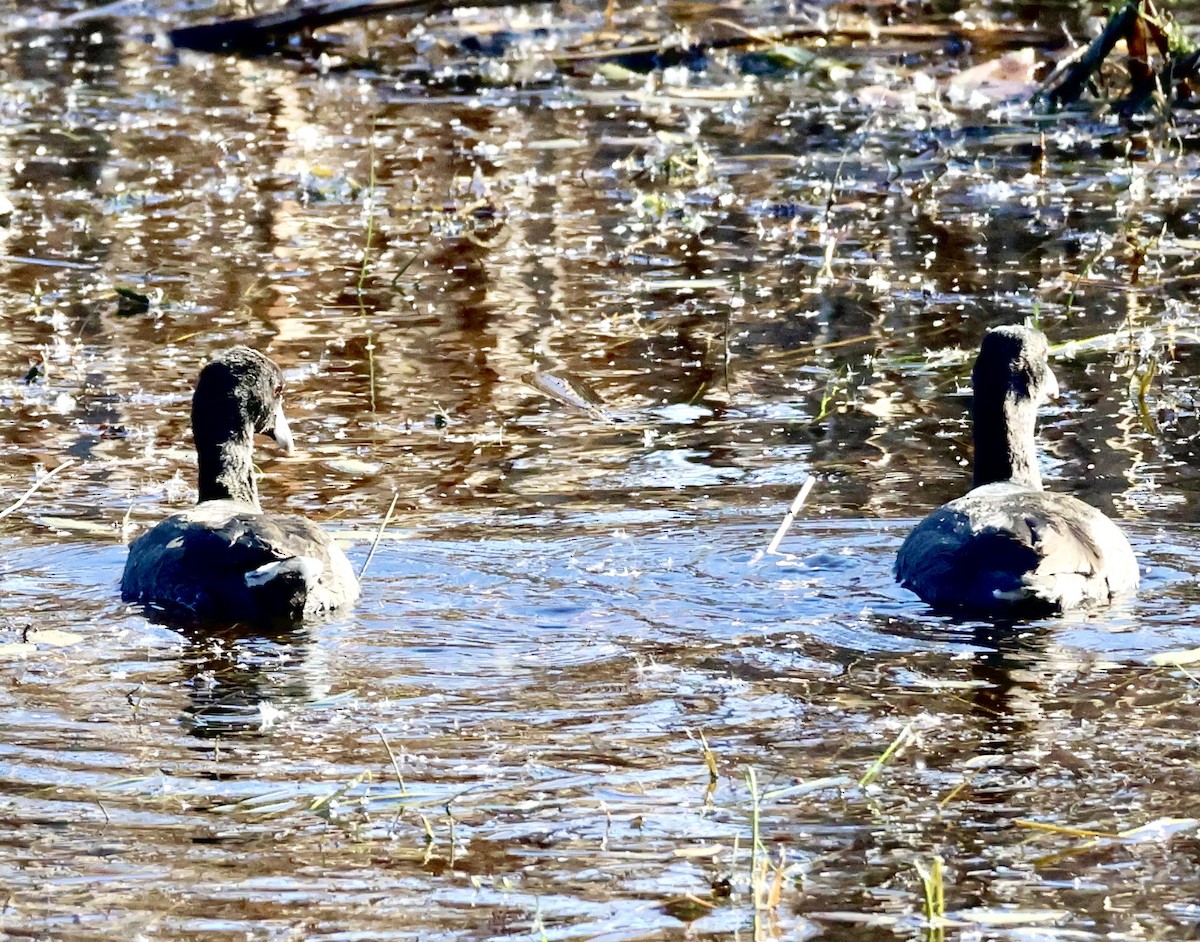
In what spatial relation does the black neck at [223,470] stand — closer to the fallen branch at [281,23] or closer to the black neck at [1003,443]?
the black neck at [1003,443]

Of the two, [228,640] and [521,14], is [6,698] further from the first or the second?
[521,14]

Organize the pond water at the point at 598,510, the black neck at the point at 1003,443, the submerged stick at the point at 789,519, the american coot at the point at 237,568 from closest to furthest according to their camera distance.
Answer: the pond water at the point at 598,510 < the american coot at the point at 237,568 < the submerged stick at the point at 789,519 < the black neck at the point at 1003,443

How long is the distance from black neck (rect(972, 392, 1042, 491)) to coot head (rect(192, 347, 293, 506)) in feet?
7.87

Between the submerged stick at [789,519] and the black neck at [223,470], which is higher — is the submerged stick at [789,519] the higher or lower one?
the lower one

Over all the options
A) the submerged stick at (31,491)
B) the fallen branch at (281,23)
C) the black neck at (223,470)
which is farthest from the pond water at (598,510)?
the fallen branch at (281,23)

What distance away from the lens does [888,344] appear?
9750 millimetres

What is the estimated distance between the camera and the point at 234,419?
757cm

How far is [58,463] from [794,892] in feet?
14.8

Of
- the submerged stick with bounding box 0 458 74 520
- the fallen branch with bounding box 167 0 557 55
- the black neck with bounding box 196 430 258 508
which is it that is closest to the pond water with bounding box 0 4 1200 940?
the submerged stick with bounding box 0 458 74 520

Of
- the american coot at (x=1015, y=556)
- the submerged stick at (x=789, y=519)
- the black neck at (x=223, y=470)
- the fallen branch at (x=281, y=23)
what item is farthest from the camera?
the fallen branch at (x=281, y=23)

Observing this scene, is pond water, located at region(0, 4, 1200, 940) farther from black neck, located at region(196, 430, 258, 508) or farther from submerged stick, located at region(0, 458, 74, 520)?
black neck, located at region(196, 430, 258, 508)

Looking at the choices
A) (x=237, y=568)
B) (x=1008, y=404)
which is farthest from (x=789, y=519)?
(x=237, y=568)

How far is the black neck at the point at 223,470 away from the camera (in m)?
7.51

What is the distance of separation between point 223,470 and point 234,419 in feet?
0.61
